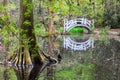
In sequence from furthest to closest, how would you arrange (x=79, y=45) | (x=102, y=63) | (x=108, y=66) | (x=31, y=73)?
1. (x=79, y=45)
2. (x=102, y=63)
3. (x=108, y=66)
4. (x=31, y=73)

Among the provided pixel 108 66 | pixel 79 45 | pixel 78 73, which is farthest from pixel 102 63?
pixel 79 45

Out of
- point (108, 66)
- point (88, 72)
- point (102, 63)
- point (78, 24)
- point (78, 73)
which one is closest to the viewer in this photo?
point (78, 73)

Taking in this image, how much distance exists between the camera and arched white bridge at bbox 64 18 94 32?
38.9 metres

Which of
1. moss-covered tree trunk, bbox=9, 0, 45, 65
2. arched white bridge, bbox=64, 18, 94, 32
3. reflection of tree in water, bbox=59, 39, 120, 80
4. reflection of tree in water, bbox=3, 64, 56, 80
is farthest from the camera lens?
arched white bridge, bbox=64, 18, 94, 32

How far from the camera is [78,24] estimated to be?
131 feet

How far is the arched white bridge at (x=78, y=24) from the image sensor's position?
38941 millimetres

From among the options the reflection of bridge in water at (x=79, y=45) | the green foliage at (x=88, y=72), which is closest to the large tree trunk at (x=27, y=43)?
the green foliage at (x=88, y=72)

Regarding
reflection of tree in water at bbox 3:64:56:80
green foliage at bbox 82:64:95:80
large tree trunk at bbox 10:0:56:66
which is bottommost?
green foliage at bbox 82:64:95:80

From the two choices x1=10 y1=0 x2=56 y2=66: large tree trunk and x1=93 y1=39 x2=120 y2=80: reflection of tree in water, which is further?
x1=10 y1=0 x2=56 y2=66: large tree trunk

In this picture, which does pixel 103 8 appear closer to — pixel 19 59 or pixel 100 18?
pixel 100 18

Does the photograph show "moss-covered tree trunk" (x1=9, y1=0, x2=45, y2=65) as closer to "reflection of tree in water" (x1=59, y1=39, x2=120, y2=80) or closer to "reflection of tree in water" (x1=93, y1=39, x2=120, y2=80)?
"reflection of tree in water" (x1=59, y1=39, x2=120, y2=80)

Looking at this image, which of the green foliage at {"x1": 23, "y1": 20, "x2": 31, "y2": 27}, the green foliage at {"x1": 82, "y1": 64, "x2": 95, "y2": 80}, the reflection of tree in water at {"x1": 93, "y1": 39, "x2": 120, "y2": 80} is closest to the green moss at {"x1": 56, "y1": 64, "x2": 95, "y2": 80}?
the green foliage at {"x1": 82, "y1": 64, "x2": 95, "y2": 80}

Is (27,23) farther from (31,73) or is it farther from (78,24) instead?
(78,24)

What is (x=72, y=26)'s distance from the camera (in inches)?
1551
